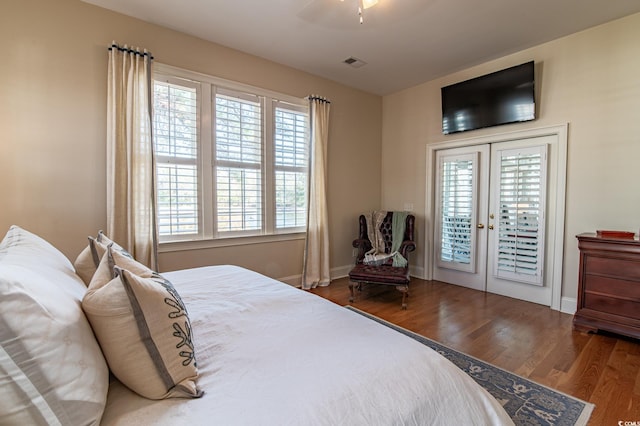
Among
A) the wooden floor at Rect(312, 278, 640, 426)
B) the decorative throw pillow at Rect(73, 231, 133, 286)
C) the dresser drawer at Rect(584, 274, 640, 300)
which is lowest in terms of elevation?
the wooden floor at Rect(312, 278, 640, 426)

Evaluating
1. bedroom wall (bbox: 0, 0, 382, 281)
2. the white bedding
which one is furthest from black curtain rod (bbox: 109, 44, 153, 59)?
the white bedding

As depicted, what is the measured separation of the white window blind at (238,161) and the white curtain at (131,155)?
2.40ft

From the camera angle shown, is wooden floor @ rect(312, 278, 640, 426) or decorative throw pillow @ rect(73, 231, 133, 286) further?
wooden floor @ rect(312, 278, 640, 426)

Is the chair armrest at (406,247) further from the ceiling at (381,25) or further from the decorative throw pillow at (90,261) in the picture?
the decorative throw pillow at (90,261)

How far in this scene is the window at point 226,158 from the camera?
10.1 ft

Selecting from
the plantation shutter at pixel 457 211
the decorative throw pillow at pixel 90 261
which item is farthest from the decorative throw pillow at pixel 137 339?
the plantation shutter at pixel 457 211

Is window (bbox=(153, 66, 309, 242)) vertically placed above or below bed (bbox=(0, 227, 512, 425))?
above

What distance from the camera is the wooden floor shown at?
1.90m

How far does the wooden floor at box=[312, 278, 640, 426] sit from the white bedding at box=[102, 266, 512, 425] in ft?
4.65

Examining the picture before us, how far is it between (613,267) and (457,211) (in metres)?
1.81

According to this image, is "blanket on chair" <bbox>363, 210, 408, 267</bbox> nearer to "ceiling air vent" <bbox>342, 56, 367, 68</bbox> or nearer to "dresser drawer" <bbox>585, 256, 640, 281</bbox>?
"dresser drawer" <bbox>585, 256, 640, 281</bbox>

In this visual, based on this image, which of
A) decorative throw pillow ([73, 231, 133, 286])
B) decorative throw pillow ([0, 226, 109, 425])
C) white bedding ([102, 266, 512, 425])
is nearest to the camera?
decorative throw pillow ([0, 226, 109, 425])

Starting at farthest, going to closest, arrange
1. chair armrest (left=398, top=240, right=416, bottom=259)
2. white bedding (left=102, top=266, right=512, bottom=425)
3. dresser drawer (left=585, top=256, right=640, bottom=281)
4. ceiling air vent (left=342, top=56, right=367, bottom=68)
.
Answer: chair armrest (left=398, top=240, right=416, bottom=259)
ceiling air vent (left=342, top=56, right=367, bottom=68)
dresser drawer (left=585, top=256, right=640, bottom=281)
white bedding (left=102, top=266, right=512, bottom=425)

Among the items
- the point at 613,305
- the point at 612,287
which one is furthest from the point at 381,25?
the point at 613,305
